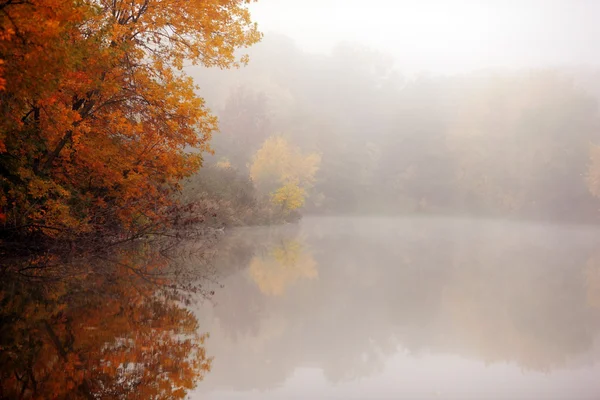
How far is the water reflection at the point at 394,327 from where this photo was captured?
439cm

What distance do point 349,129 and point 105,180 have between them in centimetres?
6722

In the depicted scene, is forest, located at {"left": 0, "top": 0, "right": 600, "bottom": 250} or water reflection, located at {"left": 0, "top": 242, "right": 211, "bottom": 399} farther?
forest, located at {"left": 0, "top": 0, "right": 600, "bottom": 250}

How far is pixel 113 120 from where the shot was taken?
10.6 meters

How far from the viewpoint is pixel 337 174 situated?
62344mm

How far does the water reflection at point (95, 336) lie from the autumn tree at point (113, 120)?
172cm

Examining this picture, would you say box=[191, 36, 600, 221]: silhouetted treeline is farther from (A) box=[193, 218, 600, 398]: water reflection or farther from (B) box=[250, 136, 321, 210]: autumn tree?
(A) box=[193, 218, 600, 398]: water reflection

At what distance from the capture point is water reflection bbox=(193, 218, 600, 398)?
4387 millimetres

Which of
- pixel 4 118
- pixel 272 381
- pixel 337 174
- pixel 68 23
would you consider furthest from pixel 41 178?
pixel 337 174

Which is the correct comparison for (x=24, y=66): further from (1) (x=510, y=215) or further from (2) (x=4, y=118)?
(1) (x=510, y=215)

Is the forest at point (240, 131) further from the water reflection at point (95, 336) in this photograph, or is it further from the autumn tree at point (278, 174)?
the water reflection at point (95, 336)

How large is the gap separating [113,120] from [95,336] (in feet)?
22.6

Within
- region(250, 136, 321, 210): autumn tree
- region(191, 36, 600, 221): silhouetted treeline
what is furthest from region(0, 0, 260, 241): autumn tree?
region(191, 36, 600, 221): silhouetted treeline

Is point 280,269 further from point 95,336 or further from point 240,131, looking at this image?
point 240,131

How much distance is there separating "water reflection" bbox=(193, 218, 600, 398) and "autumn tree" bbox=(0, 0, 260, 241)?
300 centimetres
